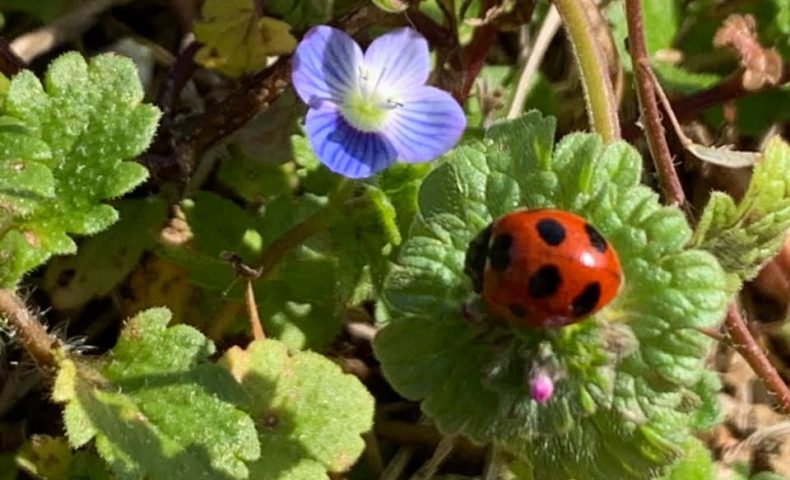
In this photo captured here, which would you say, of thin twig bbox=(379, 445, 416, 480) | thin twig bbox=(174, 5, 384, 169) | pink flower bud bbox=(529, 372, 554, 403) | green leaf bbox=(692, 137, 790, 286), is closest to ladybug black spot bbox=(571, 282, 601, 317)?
pink flower bud bbox=(529, 372, 554, 403)

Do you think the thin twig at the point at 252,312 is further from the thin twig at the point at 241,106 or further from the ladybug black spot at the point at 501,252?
the ladybug black spot at the point at 501,252

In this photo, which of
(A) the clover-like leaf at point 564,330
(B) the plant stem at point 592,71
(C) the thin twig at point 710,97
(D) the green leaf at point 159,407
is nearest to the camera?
(A) the clover-like leaf at point 564,330

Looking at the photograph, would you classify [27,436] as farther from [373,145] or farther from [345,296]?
[373,145]

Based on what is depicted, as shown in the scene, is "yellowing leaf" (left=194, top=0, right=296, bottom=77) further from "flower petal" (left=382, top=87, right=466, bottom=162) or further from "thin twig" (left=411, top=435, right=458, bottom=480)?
"thin twig" (left=411, top=435, right=458, bottom=480)

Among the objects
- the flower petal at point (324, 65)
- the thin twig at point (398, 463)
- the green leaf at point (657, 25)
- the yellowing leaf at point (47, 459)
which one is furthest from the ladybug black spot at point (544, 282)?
the green leaf at point (657, 25)

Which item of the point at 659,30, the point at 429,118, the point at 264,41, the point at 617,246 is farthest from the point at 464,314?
the point at 659,30
